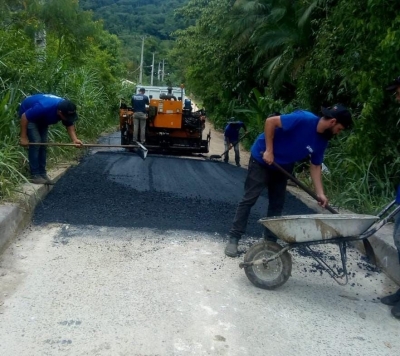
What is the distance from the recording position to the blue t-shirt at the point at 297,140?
4.74m

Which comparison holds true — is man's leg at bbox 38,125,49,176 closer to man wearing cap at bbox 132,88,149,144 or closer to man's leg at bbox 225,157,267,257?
man's leg at bbox 225,157,267,257

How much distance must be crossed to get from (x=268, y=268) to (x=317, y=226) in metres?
0.56

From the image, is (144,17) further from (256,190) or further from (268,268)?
(268,268)

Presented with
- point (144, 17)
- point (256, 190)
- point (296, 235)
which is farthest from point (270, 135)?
point (144, 17)

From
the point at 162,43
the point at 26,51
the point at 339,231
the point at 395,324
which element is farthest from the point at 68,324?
the point at 162,43

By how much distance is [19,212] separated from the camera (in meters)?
5.81

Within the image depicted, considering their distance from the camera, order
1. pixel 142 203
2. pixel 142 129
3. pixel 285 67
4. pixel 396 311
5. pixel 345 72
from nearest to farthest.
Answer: pixel 396 311 < pixel 142 203 < pixel 345 72 < pixel 285 67 < pixel 142 129

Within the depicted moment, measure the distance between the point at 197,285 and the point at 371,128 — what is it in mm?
3584

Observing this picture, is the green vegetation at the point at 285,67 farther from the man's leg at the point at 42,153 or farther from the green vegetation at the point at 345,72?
the man's leg at the point at 42,153

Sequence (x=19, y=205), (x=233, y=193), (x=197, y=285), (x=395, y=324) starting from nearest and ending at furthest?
1. (x=395, y=324)
2. (x=197, y=285)
3. (x=19, y=205)
4. (x=233, y=193)

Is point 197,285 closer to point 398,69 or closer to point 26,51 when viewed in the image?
point 398,69

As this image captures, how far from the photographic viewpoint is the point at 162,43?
8575 centimetres

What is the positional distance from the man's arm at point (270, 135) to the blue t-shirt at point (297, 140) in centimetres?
5

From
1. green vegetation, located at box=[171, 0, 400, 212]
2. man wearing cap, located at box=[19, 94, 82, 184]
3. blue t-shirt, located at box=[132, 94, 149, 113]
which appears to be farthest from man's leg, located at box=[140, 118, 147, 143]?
man wearing cap, located at box=[19, 94, 82, 184]
